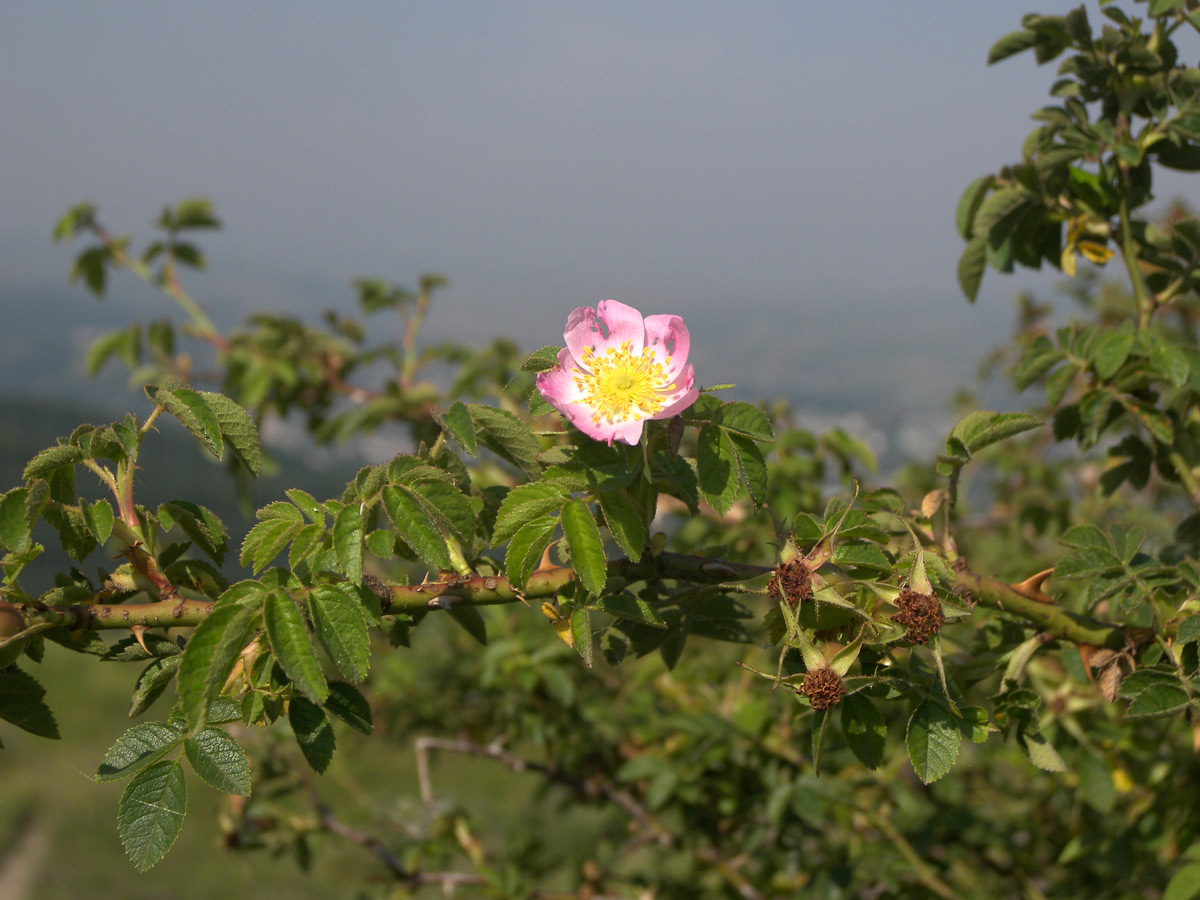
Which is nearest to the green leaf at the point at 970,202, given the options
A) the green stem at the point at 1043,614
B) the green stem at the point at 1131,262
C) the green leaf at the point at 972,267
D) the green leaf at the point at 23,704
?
the green leaf at the point at 972,267

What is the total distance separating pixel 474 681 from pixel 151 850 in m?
2.79

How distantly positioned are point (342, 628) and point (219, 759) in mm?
Answer: 215

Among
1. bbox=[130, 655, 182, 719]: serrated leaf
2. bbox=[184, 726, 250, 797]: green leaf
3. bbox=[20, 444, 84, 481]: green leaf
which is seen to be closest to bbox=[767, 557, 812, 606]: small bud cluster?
bbox=[184, 726, 250, 797]: green leaf

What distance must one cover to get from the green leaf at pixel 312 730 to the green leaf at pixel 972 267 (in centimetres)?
167

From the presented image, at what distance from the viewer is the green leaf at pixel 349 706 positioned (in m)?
1.09

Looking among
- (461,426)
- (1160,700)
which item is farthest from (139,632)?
(1160,700)

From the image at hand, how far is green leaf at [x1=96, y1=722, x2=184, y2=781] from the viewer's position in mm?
1000

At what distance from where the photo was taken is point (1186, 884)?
1.51m

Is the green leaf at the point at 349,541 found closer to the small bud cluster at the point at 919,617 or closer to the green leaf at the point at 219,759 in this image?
the green leaf at the point at 219,759

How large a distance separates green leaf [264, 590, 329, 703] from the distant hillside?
0.81ft

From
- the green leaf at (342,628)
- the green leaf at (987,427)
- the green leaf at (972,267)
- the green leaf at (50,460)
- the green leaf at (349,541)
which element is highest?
the green leaf at (972,267)

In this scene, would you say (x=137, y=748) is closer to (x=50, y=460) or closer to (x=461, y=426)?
(x=50, y=460)

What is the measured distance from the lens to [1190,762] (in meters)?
2.08

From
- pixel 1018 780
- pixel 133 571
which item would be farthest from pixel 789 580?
pixel 1018 780
